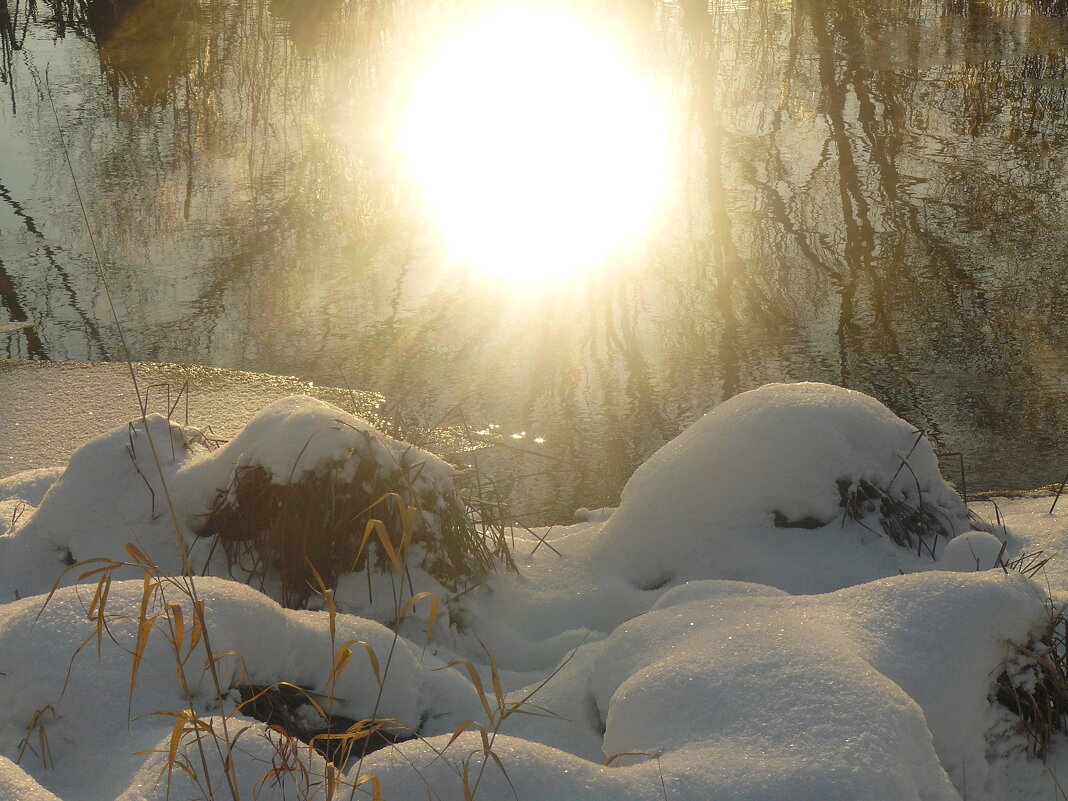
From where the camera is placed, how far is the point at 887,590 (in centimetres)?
193

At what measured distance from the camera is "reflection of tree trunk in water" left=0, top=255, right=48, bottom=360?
4332 mm

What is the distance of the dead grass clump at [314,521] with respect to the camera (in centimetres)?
228

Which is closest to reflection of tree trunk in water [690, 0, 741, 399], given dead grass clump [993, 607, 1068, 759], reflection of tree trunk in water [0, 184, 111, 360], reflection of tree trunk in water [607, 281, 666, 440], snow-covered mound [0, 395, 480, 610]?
reflection of tree trunk in water [607, 281, 666, 440]

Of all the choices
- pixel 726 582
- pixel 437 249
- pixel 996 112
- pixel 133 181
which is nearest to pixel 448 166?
pixel 437 249

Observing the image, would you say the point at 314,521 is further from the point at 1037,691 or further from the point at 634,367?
the point at 634,367

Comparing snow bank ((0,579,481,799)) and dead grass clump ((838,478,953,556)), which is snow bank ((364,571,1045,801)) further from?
dead grass clump ((838,478,953,556))

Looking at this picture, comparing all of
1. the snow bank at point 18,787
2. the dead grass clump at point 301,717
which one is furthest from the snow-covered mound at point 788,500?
the snow bank at point 18,787

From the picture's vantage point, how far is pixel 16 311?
464 cm

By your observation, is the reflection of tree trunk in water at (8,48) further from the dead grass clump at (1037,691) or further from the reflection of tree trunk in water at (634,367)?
the dead grass clump at (1037,691)

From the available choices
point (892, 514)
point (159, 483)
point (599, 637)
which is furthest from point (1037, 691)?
point (159, 483)

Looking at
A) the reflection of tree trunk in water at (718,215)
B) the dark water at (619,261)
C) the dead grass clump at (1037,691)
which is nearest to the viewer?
the dead grass clump at (1037,691)

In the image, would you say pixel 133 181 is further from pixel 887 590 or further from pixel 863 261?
pixel 887 590

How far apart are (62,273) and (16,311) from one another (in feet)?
1.34

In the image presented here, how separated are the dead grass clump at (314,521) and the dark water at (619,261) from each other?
83 cm
